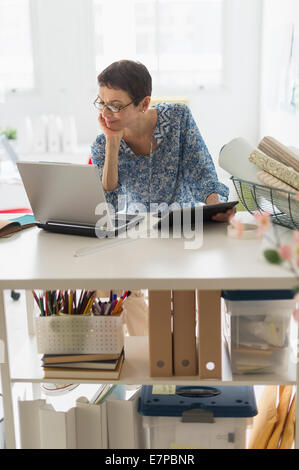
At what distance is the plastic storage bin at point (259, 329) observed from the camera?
4.38 ft

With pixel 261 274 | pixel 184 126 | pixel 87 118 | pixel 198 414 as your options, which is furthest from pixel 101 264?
pixel 87 118

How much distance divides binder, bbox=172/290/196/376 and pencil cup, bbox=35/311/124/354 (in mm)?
146

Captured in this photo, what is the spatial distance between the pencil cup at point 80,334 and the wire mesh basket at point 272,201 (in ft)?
1.61

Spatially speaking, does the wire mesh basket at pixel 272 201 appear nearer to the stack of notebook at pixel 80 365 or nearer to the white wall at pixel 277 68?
the stack of notebook at pixel 80 365

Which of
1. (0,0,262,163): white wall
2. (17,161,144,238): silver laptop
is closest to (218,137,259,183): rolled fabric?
(17,161,144,238): silver laptop

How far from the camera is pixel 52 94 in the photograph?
5195 millimetres

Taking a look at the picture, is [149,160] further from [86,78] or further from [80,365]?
[86,78]

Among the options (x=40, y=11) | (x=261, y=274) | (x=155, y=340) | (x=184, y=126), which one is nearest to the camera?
(x=261, y=274)

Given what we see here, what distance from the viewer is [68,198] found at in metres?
1.49

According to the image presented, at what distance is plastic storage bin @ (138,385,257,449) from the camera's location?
142cm

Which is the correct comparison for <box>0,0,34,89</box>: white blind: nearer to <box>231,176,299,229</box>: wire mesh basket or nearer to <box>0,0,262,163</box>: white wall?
<box>0,0,262,163</box>: white wall

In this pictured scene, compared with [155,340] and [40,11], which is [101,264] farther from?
[40,11]
